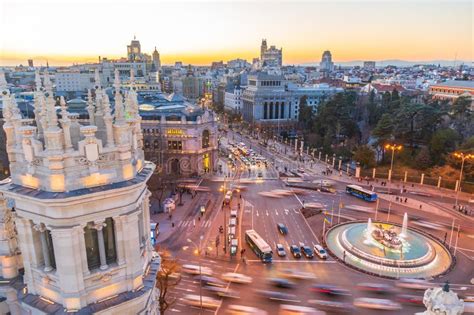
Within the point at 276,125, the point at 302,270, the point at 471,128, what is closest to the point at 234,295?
the point at 302,270

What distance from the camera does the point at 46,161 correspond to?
11.2m

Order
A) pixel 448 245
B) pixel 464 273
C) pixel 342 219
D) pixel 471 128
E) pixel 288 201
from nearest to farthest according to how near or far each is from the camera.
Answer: pixel 464 273 → pixel 448 245 → pixel 342 219 → pixel 288 201 → pixel 471 128

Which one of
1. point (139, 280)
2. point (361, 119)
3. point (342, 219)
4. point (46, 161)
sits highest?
point (46, 161)

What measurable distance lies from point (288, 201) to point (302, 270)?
76.2ft

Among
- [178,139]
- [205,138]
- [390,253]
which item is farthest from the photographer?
[205,138]

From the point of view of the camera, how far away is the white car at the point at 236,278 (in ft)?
129

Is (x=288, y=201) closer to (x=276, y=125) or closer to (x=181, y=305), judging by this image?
(x=181, y=305)

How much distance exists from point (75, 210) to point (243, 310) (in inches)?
1073

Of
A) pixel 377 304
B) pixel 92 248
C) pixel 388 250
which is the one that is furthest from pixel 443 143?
pixel 92 248

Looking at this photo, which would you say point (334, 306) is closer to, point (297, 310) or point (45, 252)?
point (297, 310)

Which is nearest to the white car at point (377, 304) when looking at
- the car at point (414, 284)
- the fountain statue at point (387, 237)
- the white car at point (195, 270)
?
the car at point (414, 284)

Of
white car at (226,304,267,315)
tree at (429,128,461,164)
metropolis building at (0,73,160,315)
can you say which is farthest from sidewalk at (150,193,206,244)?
tree at (429,128,461,164)

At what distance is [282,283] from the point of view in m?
38.6

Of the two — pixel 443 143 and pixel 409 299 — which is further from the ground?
pixel 443 143
